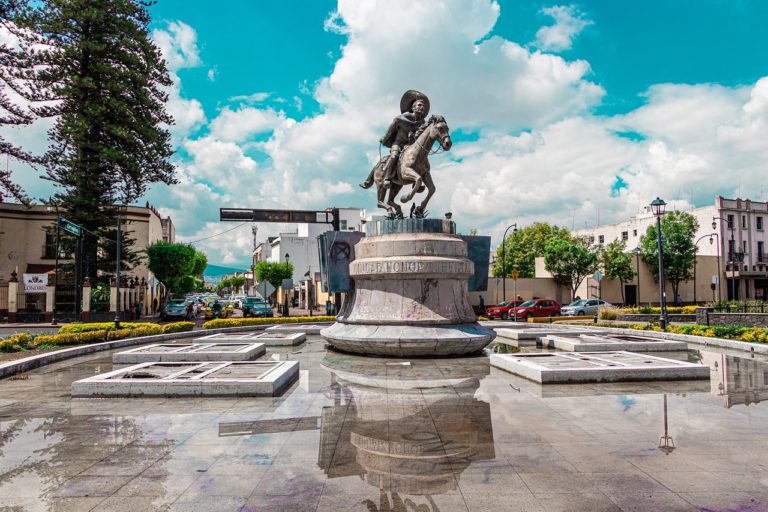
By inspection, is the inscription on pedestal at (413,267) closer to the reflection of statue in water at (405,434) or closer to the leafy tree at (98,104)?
the reflection of statue in water at (405,434)

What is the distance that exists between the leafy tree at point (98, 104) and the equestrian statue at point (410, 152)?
69.1 feet

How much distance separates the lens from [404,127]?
14.2m

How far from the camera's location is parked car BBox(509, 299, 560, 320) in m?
33.9

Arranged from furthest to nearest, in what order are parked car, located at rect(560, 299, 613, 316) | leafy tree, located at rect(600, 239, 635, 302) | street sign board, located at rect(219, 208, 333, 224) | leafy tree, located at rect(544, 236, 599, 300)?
leafy tree, located at rect(600, 239, 635, 302)
leafy tree, located at rect(544, 236, 599, 300)
parked car, located at rect(560, 299, 613, 316)
street sign board, located at rect(219, 208, 333, 224)

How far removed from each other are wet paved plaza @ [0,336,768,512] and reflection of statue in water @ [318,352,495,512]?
2cm

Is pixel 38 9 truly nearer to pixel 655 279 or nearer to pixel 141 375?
pixel 141 375

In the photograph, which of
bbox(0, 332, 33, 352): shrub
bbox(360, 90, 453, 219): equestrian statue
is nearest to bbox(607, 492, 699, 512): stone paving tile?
bbox(360, 90, 453, 219): equestrian statue

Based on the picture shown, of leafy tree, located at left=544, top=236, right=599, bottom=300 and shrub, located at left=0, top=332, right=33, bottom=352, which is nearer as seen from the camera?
shrub, located at left=0, top=332, right=33, bottom=352

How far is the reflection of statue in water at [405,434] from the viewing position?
4508 mm

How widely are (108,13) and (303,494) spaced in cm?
3315

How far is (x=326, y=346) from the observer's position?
15.2 meters

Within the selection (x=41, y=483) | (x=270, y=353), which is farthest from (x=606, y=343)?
(x=41, y=483)

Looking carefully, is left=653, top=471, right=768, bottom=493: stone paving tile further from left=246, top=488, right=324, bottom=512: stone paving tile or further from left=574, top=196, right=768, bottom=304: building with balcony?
left=574, top=196, right=768, bottom=304: building with balcony

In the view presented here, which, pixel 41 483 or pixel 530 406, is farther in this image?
pixel 530 406
